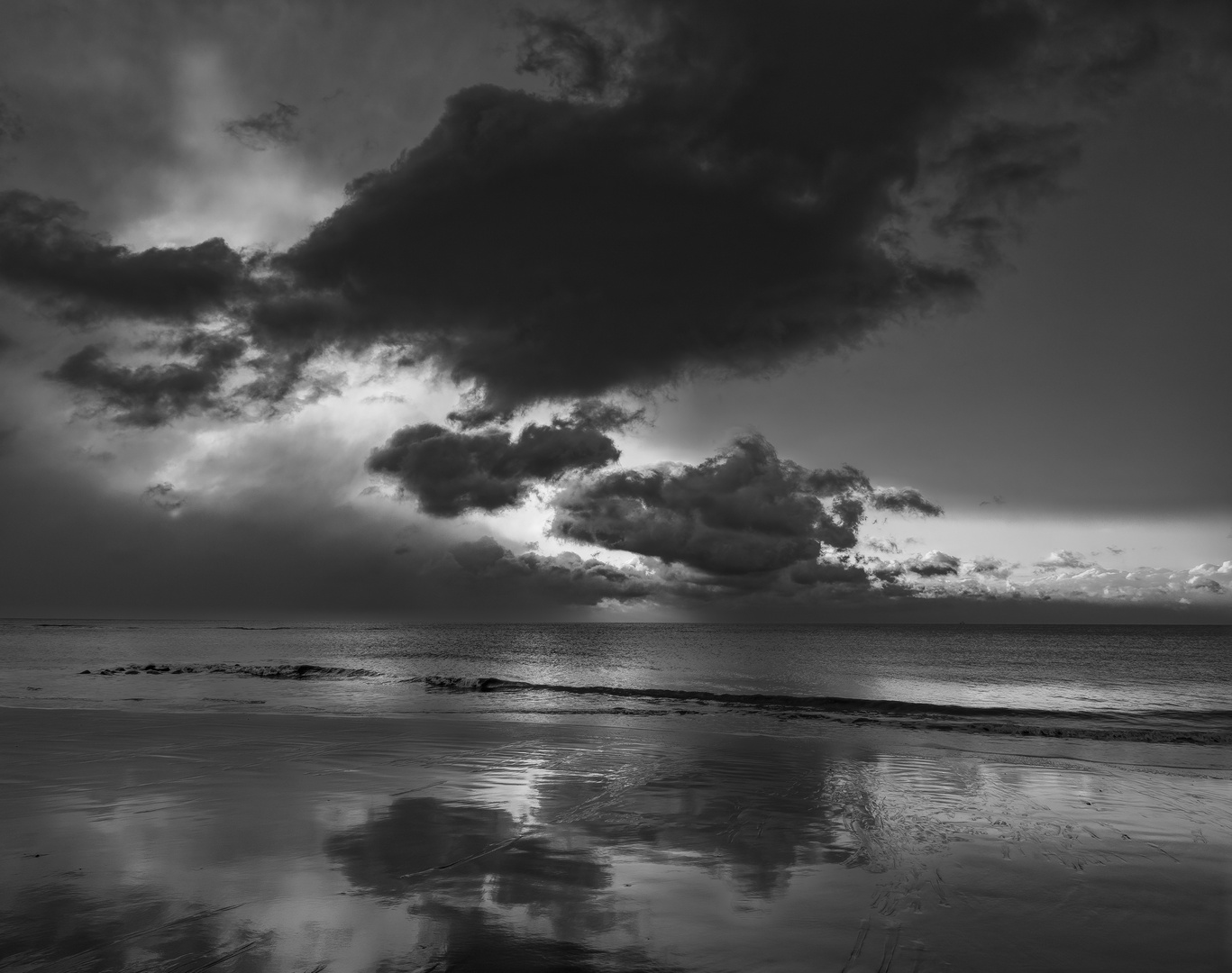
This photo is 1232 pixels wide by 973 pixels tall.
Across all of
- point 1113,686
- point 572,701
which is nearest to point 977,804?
point 572,701

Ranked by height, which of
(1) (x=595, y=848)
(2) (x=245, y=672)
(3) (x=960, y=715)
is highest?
(1) (x=595, y=848)

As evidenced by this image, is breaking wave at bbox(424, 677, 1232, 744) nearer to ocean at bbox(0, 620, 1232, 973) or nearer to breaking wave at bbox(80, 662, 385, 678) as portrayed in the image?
ocean at bbox(0, 620, 1232, 973)

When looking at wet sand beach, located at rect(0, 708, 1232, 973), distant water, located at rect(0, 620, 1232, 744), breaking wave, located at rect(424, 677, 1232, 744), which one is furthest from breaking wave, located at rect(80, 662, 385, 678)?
wet sand beach, located at rect(0, 708, 1232, 973)

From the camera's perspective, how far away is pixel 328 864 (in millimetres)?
8453

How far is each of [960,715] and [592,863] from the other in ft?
93.3

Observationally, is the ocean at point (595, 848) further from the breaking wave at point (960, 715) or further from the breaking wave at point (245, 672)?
the breaking wave at point (245, 672)

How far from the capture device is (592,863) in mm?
8789

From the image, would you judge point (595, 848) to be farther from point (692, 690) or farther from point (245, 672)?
point (245, 672)

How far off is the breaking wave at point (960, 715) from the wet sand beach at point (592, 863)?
1057 centimetres

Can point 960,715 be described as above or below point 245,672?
above

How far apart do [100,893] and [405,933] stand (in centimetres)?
337

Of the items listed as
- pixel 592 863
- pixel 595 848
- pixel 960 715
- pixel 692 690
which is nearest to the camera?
pixel 592 863

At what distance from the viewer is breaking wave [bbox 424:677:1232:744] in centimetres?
2681

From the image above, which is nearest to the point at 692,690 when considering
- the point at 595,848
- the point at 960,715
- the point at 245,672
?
the point at 960,715
